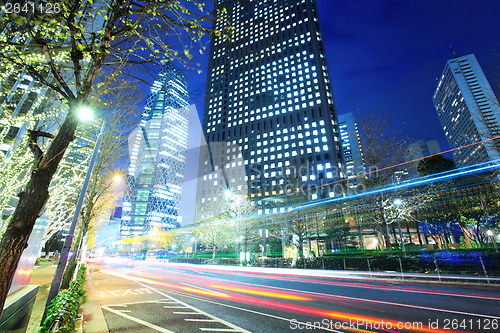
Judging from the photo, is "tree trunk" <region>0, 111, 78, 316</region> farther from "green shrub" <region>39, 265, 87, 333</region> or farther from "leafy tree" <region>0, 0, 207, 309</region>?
"green shrub" <region>39, 265, 87, 333</region>

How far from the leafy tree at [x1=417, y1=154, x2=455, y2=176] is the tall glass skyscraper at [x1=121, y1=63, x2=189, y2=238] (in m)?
125

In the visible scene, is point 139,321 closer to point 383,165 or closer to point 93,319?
point 93,319

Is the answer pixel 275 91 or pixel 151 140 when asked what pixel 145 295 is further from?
pixel 151 140

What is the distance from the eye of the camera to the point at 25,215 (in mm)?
3355

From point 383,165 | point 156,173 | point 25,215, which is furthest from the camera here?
point 156,173

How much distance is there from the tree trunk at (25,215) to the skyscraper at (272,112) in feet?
227

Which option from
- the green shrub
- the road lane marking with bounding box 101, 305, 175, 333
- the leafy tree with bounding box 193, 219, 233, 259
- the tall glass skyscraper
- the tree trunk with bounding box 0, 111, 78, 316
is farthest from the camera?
the tall glass skyscraper

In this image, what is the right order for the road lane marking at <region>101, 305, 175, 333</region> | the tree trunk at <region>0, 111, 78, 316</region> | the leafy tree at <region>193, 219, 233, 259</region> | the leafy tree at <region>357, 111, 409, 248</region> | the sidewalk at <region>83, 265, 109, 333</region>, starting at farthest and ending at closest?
1. the leafy tree at <region>193, 219, 233, 259</region>
2. the leafy tree at <region>357, 111, 409, 248</region>
3. the road lane marking at <region>101, 305, 175, 333</region>
4. the sidewalk at <region>83, 265, 109, 333</region>
5. the tree trunk at <region>0, 111, 78, 316</region>

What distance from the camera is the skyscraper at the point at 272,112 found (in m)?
78.1

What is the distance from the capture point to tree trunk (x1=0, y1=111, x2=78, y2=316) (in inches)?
124

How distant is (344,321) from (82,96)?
9.22 meters

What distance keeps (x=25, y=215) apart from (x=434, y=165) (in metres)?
36.2

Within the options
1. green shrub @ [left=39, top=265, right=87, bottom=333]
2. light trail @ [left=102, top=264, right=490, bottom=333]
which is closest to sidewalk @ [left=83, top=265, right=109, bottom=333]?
green shrub @ [left=39, top=265, right=87, bottom=333]

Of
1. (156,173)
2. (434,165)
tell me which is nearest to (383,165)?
(434,165)
